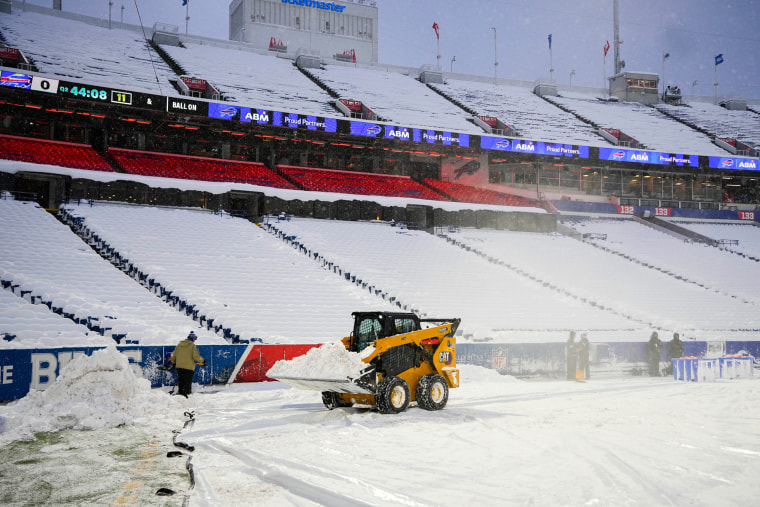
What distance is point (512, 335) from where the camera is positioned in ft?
67.5

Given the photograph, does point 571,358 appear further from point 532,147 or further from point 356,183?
point 532,147

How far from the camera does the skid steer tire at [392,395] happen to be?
1077 cm

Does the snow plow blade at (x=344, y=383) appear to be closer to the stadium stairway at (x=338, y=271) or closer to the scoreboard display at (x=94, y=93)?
the stadium stairway at (x=338, y=271)

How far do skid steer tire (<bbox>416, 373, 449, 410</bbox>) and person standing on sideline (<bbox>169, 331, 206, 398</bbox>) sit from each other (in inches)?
183

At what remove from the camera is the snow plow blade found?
Result: 34.0 feet

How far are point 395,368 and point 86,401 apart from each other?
17.1 feet

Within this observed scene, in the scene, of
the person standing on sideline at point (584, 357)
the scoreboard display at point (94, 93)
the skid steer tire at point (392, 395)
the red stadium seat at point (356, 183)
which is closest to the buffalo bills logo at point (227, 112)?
the scoreboard display at point (94, 93)

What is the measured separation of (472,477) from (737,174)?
1809 inches

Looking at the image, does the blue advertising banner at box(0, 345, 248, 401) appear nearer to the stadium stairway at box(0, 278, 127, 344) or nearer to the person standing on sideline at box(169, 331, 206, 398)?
the person standing on sideline at box(169, 331, 206, 398)

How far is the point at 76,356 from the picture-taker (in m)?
13.2

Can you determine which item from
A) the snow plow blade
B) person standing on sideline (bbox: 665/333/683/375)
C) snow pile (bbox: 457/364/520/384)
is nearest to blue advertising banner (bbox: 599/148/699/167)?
person standing on sideline (bbox: 665/333/683/375)

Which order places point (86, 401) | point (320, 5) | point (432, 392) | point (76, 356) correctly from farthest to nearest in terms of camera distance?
point (320, 5), point (76, 356), point (432, 392), point (86, 401)

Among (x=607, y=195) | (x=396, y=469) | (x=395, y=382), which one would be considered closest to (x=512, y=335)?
(x=395, y=382)

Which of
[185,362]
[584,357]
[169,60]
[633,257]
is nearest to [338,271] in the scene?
[584,357]
